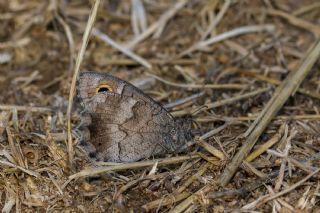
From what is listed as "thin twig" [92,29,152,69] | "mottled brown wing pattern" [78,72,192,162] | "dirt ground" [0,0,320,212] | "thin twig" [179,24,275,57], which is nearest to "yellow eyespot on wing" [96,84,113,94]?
"mottled brown wing pattern" [78,72,192,162]

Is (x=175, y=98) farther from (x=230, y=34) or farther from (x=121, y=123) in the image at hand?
(x=230, y=34)

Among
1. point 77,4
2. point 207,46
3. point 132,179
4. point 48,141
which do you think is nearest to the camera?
point 132,179

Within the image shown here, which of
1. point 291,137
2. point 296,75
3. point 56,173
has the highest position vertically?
point 296,75

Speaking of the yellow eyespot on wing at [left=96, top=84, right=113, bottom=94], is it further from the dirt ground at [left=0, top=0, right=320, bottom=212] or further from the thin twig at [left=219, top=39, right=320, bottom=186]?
the thin twig at [left=219, top=39, right=320, bottom=186]

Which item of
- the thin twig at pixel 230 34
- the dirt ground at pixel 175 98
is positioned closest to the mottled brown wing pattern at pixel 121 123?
the dirt ground at pixel 175 98

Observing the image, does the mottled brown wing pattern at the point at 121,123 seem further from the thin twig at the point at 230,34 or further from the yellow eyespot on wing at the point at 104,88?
the thin twig at the point at 230,34

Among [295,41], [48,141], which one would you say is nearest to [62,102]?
[48,141]

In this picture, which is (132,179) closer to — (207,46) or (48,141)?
(48,141)
